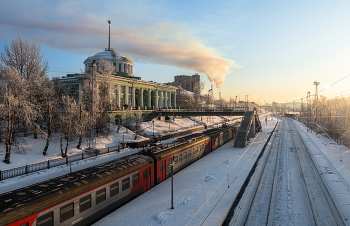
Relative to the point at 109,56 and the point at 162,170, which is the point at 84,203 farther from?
the point at 109,56

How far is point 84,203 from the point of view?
1200cm

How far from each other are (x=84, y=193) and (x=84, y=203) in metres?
0.58

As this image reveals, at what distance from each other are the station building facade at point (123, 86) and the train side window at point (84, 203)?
35.3m

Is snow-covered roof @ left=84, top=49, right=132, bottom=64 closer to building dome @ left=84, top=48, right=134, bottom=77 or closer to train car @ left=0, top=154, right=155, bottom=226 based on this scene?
building dome @ left=84, top=48, right=134, bottom=77

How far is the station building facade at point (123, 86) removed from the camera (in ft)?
170

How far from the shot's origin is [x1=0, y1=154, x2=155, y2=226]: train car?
9.38 meters

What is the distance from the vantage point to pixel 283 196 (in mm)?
17266

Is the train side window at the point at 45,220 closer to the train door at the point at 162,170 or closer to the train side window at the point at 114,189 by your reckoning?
the train side window at the point at 114,189

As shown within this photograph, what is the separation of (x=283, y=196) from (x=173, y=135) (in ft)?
110

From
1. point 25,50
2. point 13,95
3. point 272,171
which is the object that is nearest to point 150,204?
point 272,171

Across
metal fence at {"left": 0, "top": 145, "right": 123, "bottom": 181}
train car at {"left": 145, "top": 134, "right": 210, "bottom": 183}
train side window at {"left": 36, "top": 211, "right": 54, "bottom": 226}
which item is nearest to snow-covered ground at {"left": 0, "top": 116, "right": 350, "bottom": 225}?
metal fence at {"left": 0, "top": 145, "right": 123, "bottom": 181}

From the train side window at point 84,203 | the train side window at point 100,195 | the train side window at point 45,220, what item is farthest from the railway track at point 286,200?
the train side window at point 45,220

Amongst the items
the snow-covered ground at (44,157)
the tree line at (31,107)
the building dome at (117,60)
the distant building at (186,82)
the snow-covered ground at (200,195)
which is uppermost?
the distant building at (186,82)

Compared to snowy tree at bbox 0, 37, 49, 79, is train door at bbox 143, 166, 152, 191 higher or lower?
lower
